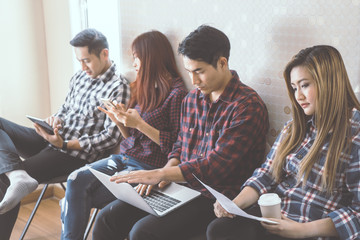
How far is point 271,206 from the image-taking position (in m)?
1.42

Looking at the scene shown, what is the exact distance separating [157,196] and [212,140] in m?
0.32

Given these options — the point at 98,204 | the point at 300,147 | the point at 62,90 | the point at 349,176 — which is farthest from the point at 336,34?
the point at 62,90

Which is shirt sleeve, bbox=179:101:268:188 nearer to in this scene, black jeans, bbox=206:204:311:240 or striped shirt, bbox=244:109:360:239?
striped shirt, bbox=244:109:360:239

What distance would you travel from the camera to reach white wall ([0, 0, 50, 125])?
295 centimetres

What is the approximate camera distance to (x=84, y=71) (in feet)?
8.87

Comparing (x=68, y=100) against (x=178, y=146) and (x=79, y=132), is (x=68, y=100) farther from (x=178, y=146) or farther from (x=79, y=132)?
(x=178, y=146)

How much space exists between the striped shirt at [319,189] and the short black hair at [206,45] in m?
0.45

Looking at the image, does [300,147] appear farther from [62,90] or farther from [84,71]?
[62,90]

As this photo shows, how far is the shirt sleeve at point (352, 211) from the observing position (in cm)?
140

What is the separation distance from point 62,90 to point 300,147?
196cm

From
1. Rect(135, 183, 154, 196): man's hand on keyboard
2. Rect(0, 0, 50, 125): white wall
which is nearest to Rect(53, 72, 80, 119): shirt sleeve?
Rect(0, 0, 50, 125): white wall

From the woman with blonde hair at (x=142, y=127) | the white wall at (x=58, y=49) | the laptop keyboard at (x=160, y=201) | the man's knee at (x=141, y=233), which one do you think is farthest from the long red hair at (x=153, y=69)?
the white wall at (x=58, y=49)

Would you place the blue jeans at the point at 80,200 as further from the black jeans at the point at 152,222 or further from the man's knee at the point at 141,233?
the man's knee at the point at 141,233

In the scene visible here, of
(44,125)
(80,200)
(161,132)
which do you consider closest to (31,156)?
(44,125)
